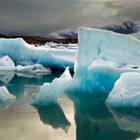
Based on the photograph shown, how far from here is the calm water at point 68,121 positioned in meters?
5.25

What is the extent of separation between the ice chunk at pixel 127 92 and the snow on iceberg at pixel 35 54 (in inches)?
318

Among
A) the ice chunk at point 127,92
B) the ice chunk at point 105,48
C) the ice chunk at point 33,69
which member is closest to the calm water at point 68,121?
the ice chunk at point 127,92

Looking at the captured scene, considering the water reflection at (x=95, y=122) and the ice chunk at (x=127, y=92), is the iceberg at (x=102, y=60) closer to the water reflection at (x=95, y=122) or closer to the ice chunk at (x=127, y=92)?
the water reflection at (x=95, y=122)

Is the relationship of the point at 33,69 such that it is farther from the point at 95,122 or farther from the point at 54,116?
the point at 95,122

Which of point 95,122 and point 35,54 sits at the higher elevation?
point 95,122

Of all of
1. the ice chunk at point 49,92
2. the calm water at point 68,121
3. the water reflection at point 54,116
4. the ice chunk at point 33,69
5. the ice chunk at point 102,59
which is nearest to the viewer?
the calm water at point 68,121

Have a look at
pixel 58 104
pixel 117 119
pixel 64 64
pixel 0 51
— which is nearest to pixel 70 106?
pixel 58 104

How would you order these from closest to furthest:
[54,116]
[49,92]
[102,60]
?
1. [54,116]
2. [49,92]
3. [102,60]

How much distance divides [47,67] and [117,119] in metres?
9.78

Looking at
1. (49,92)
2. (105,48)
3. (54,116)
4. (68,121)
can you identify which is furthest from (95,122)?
(105,48)

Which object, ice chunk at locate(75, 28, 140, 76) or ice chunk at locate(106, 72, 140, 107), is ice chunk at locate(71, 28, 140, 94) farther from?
ice chunk at locate(106, 72, 140, 107)

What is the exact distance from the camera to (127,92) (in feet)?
22.5

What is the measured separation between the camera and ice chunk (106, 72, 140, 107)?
678cm

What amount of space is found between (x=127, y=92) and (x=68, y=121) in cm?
124
